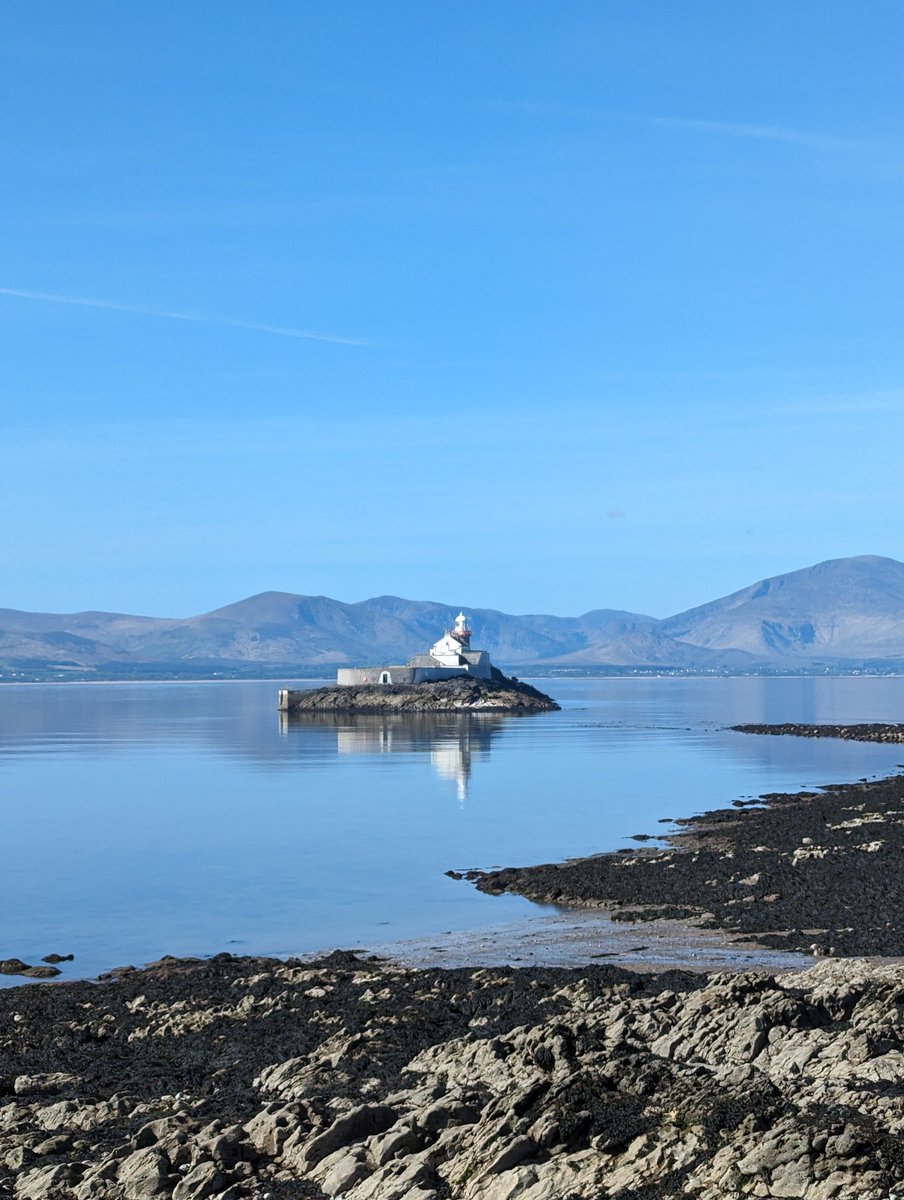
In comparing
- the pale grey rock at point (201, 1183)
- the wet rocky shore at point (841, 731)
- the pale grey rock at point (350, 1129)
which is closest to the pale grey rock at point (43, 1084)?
the pale grey rock at point (201, 1183)

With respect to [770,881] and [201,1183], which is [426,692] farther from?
[201,1183]

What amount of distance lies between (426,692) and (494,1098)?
110 meters

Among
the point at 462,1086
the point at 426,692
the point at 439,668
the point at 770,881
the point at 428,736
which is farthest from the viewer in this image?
the point at 439,668

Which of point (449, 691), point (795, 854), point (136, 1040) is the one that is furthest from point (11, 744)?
point (136, 1040)

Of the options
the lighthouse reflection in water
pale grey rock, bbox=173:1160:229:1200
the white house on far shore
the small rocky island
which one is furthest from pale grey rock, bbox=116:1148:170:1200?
the white house on far shore

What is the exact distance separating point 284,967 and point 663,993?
7865mm

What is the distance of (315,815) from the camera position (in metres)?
44.1

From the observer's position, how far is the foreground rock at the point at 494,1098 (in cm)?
999

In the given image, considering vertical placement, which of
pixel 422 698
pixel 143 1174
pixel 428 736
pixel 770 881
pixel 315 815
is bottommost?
pixel 315 815

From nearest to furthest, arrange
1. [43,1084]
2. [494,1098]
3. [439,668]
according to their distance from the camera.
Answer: [494,1098] → [43,1084] → [439,668]

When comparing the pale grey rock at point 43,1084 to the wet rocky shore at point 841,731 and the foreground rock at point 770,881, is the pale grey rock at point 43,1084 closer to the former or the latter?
the foreground rock at point 770,881

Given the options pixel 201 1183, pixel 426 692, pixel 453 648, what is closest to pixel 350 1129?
pixel 201 1183

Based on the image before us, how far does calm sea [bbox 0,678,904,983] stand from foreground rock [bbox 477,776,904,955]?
6.05 ft

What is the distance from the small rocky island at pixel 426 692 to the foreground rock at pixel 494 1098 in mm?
101404
